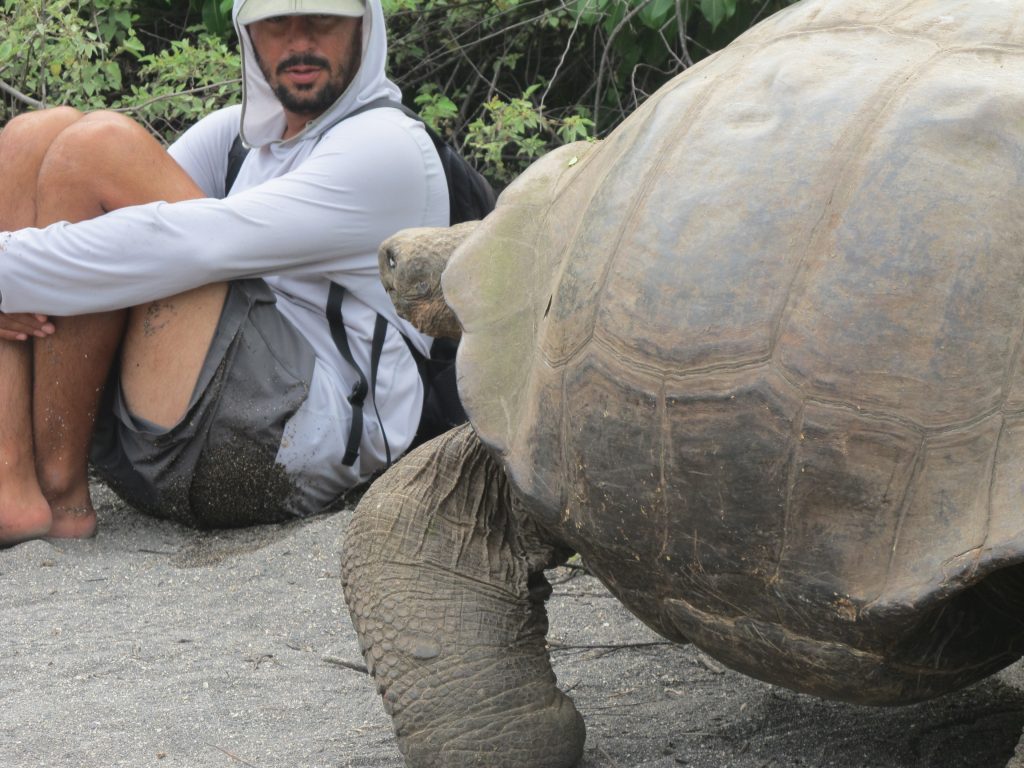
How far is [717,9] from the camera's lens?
4.25 metres

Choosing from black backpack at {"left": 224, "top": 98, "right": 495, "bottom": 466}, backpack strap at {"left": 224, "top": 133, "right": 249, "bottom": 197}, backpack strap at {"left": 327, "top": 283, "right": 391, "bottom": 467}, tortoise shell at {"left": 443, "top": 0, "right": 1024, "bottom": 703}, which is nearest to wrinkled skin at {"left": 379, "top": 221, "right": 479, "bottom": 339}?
tortoise shell at {"left": 443, "top": 0, "right": 1024, "bottom": 703}

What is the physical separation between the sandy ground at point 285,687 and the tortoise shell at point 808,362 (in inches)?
13.6

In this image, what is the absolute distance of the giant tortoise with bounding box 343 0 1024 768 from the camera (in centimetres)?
155

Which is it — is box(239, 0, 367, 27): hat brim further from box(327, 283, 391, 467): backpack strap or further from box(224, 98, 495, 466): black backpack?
box(327, 283, 391, 467): backpack strap


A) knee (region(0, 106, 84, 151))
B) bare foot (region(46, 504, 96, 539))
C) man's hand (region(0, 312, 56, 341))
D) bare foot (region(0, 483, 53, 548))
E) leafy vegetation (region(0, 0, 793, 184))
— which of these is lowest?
bare foot (region(46, 504, 96, 539))

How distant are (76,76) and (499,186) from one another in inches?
58.3

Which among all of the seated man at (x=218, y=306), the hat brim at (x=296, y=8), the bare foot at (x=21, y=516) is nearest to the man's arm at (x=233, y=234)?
the seated man at (x=218, y=306)

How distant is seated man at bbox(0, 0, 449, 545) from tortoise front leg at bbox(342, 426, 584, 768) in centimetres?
117

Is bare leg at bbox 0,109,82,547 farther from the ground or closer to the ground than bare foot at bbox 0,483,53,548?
farther from the ground

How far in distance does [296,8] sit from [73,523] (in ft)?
4.35

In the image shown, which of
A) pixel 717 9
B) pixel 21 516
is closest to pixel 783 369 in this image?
pixel 21 516

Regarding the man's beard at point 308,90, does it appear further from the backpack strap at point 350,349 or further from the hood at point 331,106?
the backpack strap at point 350,349

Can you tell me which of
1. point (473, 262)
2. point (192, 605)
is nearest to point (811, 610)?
point (473, 262)

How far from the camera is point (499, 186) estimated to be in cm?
Answer: 518
